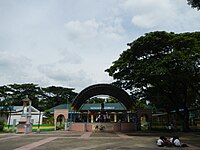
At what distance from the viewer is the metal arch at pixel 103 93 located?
28.0 metres

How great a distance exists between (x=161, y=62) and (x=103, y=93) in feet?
41.8

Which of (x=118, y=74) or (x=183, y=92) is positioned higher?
(x=118, y=74)

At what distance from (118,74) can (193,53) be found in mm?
7957

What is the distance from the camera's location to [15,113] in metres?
45.7

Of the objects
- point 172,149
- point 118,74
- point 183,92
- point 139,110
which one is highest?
point 118,74

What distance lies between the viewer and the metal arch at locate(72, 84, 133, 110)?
28.0 m

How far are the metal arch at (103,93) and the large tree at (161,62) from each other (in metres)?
2.42

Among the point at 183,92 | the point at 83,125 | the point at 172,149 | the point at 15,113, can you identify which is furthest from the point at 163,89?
the point at 15,113

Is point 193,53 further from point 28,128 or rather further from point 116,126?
point 28,128

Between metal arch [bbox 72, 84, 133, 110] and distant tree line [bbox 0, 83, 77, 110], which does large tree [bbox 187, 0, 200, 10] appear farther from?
distant tree line [bbox 0, 83, 77, 110]

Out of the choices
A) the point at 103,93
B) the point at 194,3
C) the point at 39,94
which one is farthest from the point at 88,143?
the point at 39,94

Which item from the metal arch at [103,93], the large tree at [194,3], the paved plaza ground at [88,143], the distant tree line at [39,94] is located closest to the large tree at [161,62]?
the metal arch at [103,93]

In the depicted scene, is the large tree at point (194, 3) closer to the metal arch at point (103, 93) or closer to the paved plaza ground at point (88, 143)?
the paved plaza ground at point (88, 143)

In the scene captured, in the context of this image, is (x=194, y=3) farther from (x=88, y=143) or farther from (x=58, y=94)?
(x=58, y=94)
